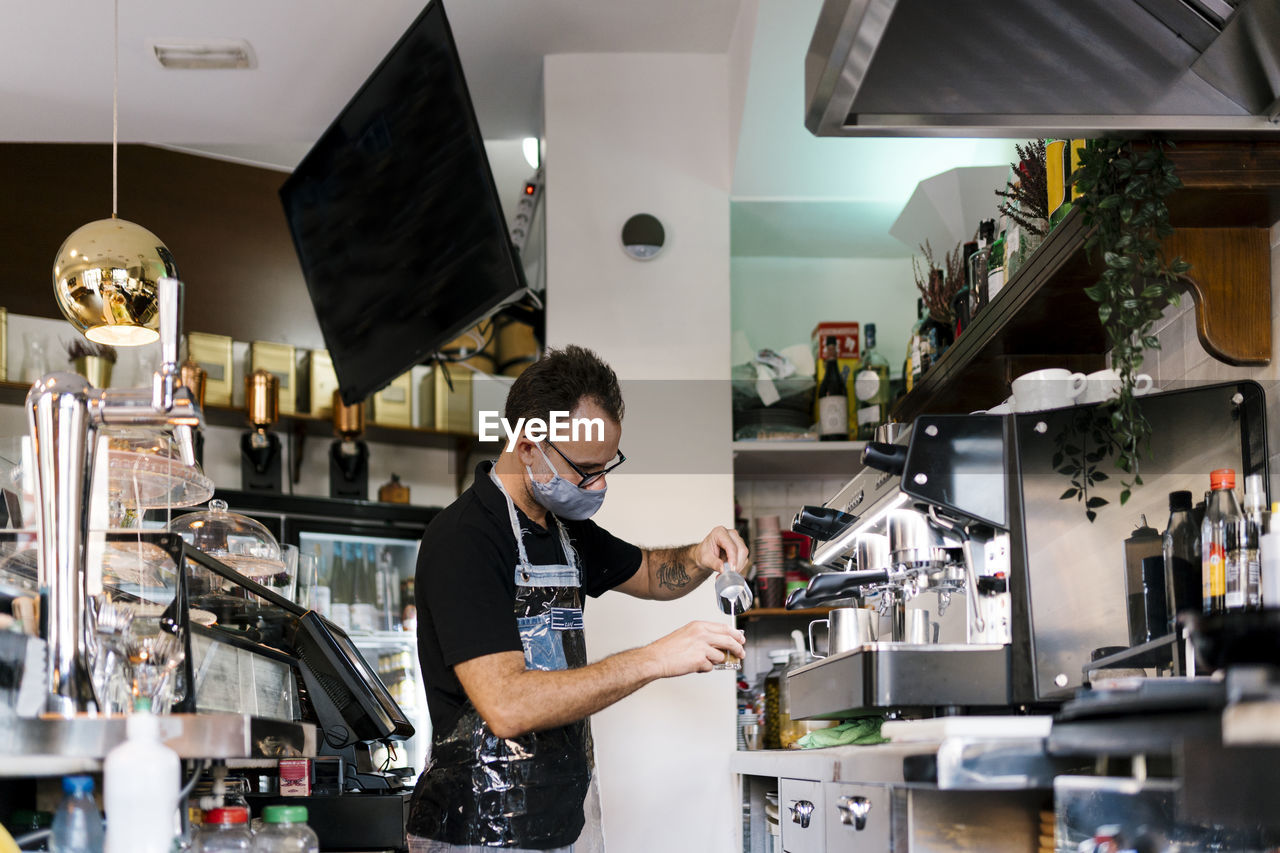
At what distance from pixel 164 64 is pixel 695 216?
5.74 feet

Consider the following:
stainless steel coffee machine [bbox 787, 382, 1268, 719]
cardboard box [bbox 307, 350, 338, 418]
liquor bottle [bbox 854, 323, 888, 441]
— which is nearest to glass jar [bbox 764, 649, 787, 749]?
liquor bottle [bbox 854, 323, 888, 441]

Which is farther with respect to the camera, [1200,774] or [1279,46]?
[1279,46]

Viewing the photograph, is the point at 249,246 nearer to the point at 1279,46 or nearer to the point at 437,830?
the point at 437,830

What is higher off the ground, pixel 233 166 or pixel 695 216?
pixel 233 166

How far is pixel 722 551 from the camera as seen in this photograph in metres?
2.66

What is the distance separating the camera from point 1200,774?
48.7 inches

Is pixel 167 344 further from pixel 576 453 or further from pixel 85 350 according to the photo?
pixel 85 350

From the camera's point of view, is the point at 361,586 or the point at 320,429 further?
the point at 320,429

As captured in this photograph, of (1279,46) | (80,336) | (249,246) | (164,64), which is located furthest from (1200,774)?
(249,246)

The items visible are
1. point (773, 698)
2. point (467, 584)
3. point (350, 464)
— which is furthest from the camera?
point (350, 464)

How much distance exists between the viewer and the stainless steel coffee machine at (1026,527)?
1866 millimetres

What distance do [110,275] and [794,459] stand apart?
6.70 feet

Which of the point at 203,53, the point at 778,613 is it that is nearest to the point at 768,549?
the point at 778,613

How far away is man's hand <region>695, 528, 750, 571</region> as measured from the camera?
2607 mm
